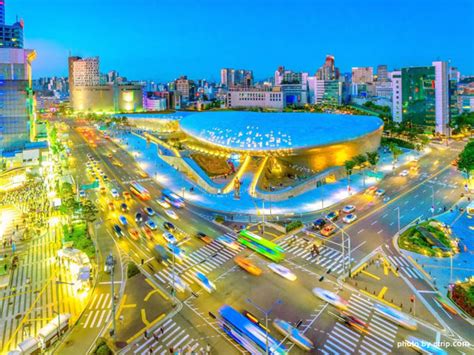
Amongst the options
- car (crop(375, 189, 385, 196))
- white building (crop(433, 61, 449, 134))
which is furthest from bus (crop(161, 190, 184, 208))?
white building (crop(433, 61, 449, 134))

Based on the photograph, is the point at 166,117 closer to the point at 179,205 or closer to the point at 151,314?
the point at 179,205

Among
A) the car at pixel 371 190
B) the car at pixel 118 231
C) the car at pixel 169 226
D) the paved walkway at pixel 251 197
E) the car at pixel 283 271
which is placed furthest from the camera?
the car at pixel 371 190

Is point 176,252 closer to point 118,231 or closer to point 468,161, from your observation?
point 118,231

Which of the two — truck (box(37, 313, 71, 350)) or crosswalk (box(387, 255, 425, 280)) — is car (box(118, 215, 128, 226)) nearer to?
truck (box(37, 313, 71, 350))

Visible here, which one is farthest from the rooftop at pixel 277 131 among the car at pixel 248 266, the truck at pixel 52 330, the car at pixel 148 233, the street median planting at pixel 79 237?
the truck at pixel 52 330

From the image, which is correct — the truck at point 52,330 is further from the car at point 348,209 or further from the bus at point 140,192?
the car at point 348,209

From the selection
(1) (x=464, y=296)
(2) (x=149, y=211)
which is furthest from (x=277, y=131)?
(1) (x=464, y=296)

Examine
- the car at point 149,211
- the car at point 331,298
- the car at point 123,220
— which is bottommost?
the car at point 331,298
